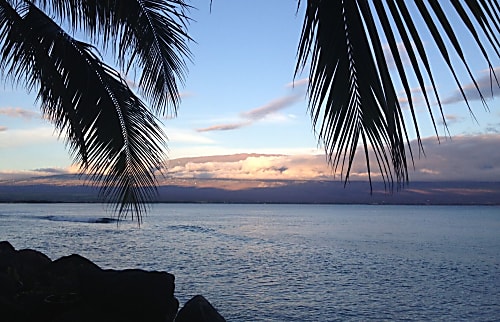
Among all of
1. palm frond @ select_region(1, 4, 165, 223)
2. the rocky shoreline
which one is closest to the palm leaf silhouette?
palm frond @ select_region(1, 4, 165, 223)

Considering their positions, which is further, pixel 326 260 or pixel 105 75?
pixel 326 260

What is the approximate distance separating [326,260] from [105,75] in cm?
3132

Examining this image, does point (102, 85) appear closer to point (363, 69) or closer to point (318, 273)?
point (363, 69)

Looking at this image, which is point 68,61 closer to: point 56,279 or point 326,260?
point 56,279

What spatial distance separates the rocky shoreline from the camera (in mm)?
9305

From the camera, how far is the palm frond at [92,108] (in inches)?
230

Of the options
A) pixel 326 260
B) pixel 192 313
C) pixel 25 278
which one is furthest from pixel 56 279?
pixel 326 260

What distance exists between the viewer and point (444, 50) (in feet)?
3.46

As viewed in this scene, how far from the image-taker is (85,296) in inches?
381

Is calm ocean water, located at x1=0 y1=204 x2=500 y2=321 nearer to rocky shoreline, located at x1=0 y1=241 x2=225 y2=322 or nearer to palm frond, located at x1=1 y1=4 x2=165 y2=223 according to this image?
rocky shoreline, located at x1=0 y1=241 x2=225 y2=322

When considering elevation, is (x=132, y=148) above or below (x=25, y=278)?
above

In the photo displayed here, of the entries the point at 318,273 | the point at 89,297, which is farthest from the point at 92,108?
the point at 318,273

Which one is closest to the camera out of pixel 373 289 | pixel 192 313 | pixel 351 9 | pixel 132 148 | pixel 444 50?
pixel 444 50

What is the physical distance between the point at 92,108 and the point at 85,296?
190 inches
